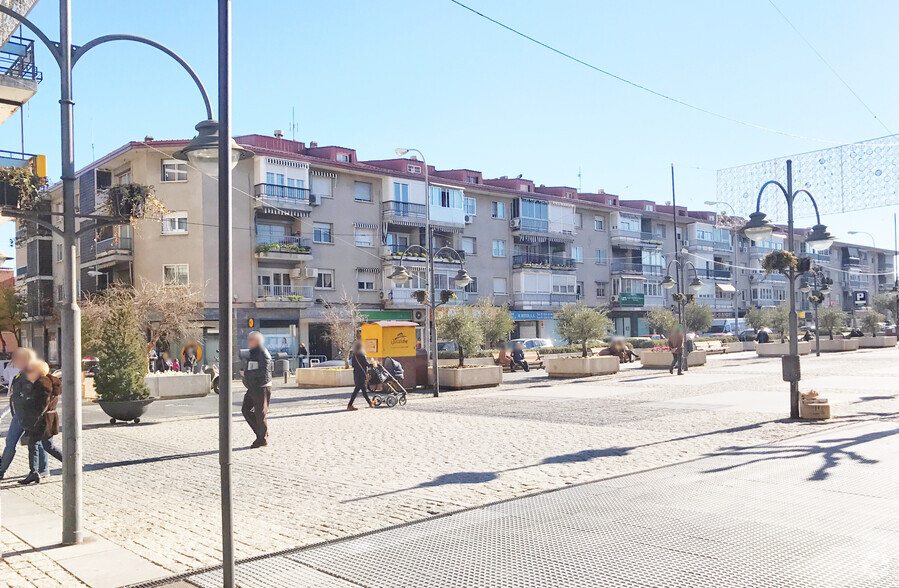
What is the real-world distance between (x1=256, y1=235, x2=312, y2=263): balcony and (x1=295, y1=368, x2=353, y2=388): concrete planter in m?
16.1

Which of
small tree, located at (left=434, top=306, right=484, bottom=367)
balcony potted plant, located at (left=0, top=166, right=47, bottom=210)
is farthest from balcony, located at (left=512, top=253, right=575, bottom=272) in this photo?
balcony potted plant, located at (left=0, top=166, right=47, bottom=210)

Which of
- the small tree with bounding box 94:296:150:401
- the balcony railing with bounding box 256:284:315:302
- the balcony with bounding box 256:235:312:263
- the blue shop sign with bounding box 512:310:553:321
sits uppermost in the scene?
the balcony with bounding box 256:235:312:263

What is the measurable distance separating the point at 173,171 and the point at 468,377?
959 inches

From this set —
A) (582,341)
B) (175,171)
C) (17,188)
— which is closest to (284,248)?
(175,171)

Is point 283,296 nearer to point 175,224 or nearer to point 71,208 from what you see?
point 175,224

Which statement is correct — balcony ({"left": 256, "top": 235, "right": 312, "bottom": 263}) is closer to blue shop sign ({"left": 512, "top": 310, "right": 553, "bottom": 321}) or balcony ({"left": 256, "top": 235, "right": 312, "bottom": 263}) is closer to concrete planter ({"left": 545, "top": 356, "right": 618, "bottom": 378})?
blue shop sign ({"left": 512, "top": 310, "right": 553, "bottom": 321})

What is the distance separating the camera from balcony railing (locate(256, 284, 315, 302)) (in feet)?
137

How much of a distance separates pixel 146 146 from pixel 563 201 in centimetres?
3007

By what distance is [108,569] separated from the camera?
5715mm

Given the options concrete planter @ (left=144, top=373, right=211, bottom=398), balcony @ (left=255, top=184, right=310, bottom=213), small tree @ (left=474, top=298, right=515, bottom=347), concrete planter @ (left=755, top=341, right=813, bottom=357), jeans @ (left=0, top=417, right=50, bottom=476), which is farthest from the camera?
balcony @ (left=255, top=184, right=310, bottom=213)

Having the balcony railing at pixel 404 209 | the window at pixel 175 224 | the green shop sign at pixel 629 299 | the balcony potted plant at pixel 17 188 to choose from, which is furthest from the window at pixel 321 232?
the balcony potted plant at pixel 17 188

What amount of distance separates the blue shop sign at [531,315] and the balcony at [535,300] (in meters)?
0.36

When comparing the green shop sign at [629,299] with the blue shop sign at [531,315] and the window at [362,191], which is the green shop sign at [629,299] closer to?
the blue shop sign at [531,315]

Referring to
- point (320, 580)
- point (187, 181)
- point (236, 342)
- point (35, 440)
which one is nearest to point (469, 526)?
point (320, 580)
